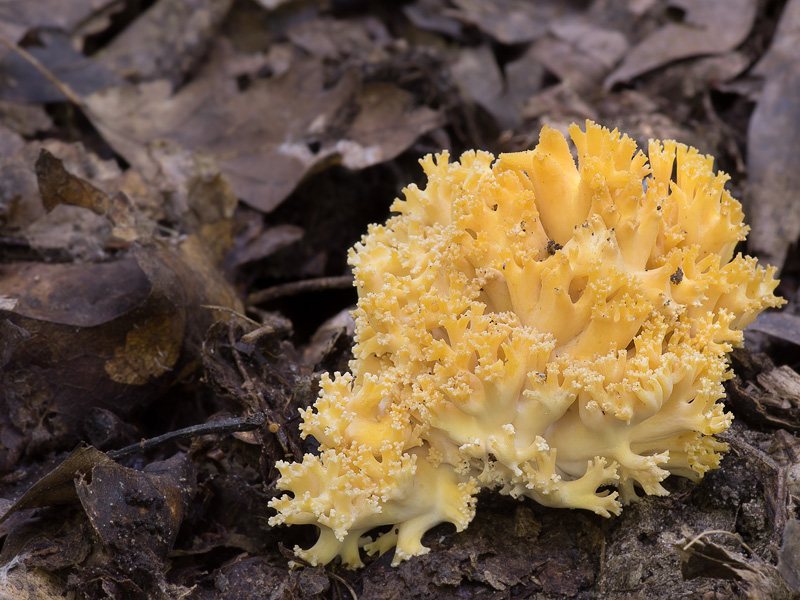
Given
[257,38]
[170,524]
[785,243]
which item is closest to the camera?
[170,524]

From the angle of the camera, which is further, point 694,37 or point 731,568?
point 694,37

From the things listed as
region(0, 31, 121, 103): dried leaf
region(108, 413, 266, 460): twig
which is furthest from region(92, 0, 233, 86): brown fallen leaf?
region(108, 413, 266, 460): twig

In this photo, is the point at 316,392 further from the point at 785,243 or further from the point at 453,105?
the point at 785,243

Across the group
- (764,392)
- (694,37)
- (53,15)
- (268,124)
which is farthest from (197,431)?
(694,37)

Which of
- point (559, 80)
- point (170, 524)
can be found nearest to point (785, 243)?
point (559, 80)

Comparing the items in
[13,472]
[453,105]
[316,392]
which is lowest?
[13,472]

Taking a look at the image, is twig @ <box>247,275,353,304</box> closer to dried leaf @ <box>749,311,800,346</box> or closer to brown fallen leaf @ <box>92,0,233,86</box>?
brown fallen leaf @ <box>92,0,233,86</box>

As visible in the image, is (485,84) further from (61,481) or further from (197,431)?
(61,481)
